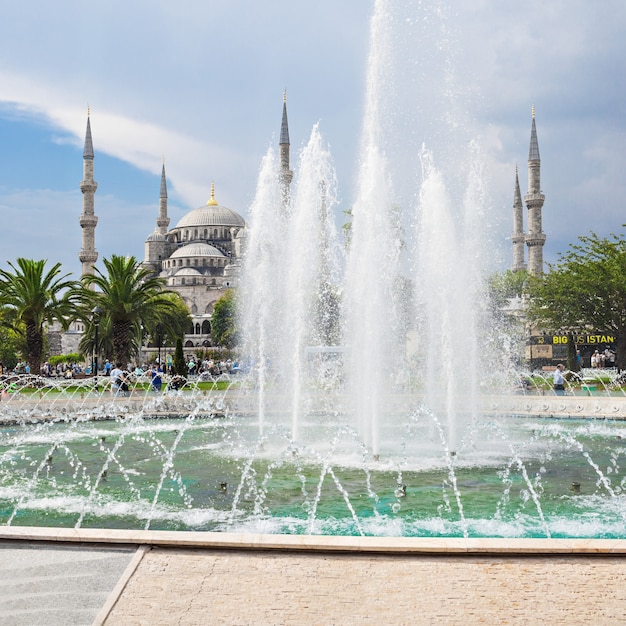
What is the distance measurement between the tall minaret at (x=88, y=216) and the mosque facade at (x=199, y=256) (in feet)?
35.2

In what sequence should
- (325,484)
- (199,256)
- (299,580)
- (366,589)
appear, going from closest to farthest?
(366,589)
(299,580)
(325,484)
(199,256)

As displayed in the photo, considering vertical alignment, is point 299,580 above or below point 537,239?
below

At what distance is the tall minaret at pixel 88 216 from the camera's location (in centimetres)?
5291

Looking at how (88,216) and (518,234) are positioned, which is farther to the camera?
(518,234)

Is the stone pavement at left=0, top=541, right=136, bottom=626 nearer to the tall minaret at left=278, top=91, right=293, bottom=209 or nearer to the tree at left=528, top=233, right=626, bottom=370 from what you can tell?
the tree at left=528, top=233, right=626, bottom=370

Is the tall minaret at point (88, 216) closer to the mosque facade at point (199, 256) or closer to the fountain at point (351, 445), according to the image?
the mosque facade at point (199, 256)

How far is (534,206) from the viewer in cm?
4738

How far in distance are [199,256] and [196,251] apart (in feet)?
3.67

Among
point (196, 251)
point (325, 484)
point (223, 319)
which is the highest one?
point (196, 251)

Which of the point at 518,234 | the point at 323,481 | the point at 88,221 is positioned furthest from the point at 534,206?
the point at 323,481

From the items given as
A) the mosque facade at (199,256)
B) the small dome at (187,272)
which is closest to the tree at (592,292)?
the mosque facade at (199,256)

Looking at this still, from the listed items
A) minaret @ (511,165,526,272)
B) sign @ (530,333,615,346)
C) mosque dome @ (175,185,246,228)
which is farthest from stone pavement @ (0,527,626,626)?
mosque dome @ (175,185,246,228)

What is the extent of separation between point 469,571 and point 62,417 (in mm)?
12127

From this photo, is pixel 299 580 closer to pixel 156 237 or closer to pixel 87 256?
pixel 87 256
